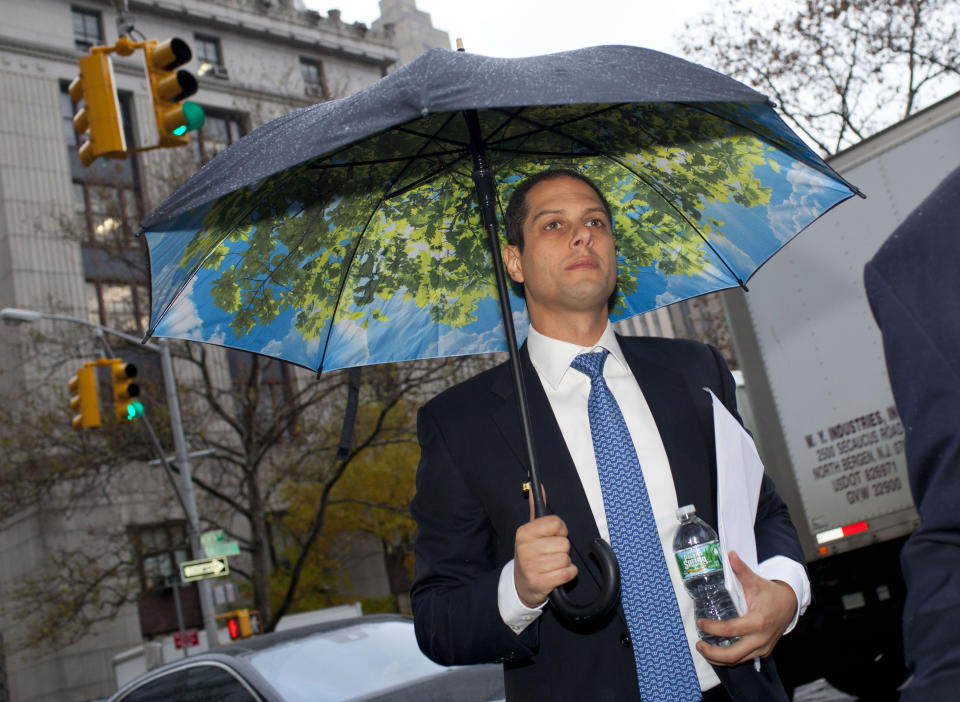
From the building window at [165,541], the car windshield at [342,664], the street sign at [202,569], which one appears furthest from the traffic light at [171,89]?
the building window at [165,541]

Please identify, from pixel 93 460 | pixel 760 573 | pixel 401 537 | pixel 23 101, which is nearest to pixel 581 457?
pixel 760 573

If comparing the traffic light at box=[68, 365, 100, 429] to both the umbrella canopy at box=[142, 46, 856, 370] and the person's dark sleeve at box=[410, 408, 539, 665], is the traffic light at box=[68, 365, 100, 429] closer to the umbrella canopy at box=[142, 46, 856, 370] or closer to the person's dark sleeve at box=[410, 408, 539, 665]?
the umbrella canopy at box=[142, 46, 856, 370]

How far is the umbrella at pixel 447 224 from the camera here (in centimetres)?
310

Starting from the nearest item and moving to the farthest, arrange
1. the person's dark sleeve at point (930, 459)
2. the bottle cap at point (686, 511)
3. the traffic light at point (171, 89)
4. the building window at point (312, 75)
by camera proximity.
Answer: the person's dark sleeve at point (930, 459), the bottle cap at point (686, 511), the traffic light at point (171, 89), the building window at point (312, 75)

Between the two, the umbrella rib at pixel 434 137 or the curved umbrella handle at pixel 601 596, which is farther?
the umbrella rib at pixel 434 137

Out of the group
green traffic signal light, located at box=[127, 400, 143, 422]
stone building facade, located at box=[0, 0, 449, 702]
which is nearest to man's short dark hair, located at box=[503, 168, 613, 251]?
green traffic signal light, located at box=[127, 400, 143, 422]

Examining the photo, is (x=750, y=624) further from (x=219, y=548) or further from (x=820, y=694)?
(x=219, y=548)

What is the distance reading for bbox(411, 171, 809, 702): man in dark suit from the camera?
246cm

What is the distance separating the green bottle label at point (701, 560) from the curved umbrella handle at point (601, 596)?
16cm

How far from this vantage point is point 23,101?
34.1 metres

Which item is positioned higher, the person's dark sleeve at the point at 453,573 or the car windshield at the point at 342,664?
the person's dark sleeve at the point at 453,573

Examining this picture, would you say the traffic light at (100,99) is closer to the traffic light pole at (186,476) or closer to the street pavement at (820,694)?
the street pavement at (820,694)

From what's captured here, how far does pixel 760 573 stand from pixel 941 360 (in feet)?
5.09

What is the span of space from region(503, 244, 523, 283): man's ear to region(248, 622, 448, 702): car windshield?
8.80 feet
